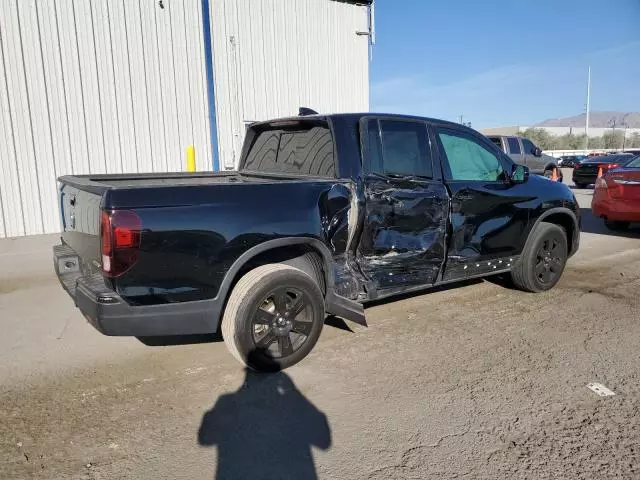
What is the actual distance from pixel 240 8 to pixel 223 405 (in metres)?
11.3

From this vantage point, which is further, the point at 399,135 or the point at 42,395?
the point at 399,135

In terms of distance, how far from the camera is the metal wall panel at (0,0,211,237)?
31.1ft

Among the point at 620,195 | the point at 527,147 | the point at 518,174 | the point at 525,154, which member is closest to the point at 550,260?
the point at 518,174

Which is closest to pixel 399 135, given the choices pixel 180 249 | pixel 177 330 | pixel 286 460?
pixel 180 249

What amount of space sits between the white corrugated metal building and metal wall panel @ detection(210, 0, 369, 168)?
3 cm

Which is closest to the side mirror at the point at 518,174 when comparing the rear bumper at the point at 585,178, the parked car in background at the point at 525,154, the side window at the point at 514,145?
the parked car in background at the point at 525,154

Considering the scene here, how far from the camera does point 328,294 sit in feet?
12.4

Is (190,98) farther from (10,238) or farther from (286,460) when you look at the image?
(286,460)

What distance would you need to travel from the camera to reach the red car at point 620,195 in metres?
8.23

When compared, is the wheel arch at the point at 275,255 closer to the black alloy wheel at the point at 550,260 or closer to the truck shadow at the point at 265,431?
the truck shadow at the point at 265,431

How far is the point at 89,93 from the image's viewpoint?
10148mm

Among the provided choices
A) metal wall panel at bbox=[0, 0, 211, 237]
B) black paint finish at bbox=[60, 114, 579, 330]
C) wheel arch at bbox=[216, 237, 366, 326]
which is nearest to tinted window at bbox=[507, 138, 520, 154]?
metal wall panel at bbox=[0, 0, 211, 237]

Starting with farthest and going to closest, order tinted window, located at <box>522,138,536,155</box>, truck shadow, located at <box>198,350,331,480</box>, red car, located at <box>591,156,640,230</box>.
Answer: tinted window, located at <box>522,138,536,155</box> < red car, located at <box>591,156,640,230</box> < truck shadow, located at <box>198,350,331,480</box>

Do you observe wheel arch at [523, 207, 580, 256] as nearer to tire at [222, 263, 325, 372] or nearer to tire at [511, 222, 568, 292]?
tire at [511, 222, 568, 292]
